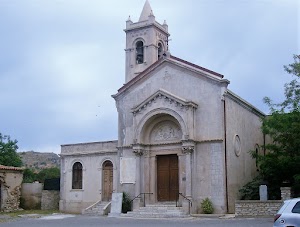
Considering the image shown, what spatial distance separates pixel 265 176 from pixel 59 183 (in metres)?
18.1

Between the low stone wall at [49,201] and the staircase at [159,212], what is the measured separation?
11.1 m

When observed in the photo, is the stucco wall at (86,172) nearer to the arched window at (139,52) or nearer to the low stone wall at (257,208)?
the arched window at (139,52)

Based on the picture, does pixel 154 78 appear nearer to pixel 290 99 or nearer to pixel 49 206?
pixel 290 99

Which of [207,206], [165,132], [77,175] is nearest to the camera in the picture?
[207,206]

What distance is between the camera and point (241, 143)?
30141 mm

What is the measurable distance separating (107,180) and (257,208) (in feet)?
44.9

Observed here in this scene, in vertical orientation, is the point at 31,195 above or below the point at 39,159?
below

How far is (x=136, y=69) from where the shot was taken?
42625 mm

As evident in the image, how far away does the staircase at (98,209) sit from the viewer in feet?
99.6

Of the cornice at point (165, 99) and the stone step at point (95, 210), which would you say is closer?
the cornice at point (165, 99)

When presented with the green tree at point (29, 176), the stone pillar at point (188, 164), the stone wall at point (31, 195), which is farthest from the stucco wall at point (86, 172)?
the green tree at point (29, 176)

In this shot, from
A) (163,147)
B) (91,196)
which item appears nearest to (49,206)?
(91,196)

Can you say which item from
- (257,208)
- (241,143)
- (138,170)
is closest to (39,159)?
(138,170)

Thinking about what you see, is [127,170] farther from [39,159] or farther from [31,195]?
[39,159]
